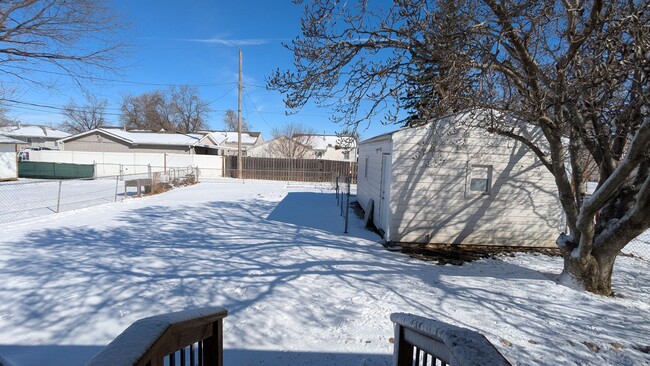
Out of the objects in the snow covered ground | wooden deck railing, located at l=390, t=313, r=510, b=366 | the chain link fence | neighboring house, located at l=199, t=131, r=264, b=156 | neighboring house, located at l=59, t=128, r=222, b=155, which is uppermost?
neighboring house, located at l=199, t=131, r=264, b=156

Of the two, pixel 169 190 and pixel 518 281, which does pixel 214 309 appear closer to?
pixel 518 281

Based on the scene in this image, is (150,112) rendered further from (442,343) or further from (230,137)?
(442,343)

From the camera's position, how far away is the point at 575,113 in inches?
163

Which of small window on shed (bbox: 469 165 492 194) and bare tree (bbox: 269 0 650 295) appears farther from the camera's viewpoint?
small window on shed (bbox: 469 165 492 194)

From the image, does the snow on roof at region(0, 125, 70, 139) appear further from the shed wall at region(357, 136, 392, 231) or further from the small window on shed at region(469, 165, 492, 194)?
the small window on shed at region(469, 165, 492, 194)

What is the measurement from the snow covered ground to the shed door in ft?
2.54

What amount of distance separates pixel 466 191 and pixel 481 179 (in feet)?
1.82

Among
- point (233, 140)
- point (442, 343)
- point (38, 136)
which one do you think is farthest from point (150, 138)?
point (38, 136)

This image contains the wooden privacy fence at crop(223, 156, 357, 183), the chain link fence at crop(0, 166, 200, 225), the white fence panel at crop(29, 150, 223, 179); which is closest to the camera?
the chain link fence at crop(0, 166, 200, 225)

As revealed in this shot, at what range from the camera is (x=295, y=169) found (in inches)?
1037

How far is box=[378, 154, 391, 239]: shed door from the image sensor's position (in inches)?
306

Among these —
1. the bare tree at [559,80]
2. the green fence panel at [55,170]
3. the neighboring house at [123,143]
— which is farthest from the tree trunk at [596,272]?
the neighboring house at [123,143]

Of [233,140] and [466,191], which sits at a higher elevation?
[233,140]

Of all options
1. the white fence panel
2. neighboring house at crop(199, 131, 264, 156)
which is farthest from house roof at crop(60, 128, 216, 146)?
neighboring house at crop(199, 131, 264, 156)
